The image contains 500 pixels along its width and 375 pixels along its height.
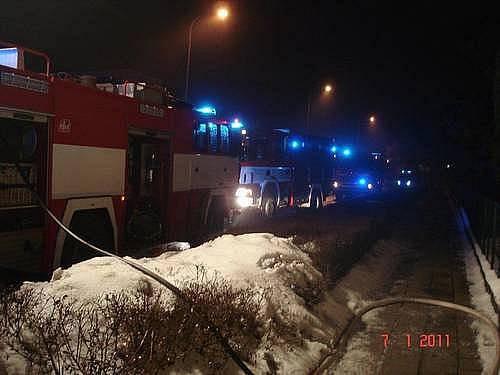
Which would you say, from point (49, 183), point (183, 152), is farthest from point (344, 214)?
point (49, 183)

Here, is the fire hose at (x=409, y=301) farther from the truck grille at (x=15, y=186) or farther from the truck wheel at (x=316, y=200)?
the truck wheel at (x=316, y=200)

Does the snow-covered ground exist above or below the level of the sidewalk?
above

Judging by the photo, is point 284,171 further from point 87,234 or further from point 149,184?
point 87,234

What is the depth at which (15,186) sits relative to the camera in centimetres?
733

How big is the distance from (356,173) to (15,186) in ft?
86.8

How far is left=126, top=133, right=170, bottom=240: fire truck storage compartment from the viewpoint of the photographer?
1057cm

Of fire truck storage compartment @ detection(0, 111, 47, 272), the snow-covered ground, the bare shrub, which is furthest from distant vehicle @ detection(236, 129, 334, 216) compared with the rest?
the bare shrub

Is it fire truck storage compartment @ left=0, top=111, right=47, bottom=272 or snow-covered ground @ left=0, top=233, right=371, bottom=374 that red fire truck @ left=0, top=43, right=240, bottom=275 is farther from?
snow-covered ground @ left=0, top=233, right=371, bottom=374

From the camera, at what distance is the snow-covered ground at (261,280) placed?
5.15 m

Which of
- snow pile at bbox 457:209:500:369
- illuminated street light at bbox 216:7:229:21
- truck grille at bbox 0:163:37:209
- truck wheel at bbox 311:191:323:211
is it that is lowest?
snow pile at bbox 457:209:500:369

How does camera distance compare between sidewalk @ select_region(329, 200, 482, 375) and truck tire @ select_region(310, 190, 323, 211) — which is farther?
truck tire @ select_region(310, 190, 323, 211)

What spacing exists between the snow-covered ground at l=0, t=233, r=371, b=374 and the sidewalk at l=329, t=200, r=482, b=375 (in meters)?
0.40

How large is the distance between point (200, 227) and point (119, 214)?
3243 millimetres
